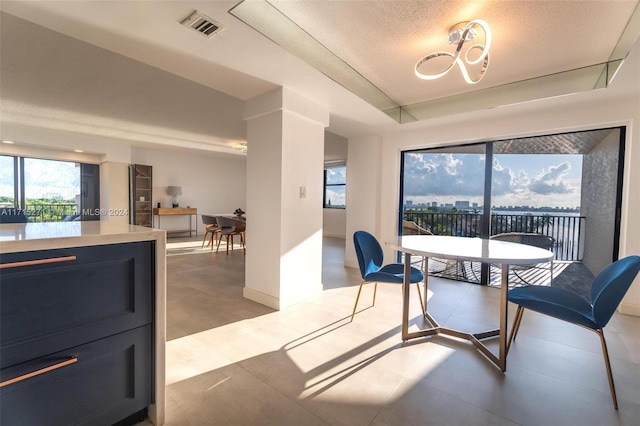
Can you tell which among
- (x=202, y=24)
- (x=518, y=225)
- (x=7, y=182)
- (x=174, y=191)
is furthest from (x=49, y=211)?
(x=518, y=225)

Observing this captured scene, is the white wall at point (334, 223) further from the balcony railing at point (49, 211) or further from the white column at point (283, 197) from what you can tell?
the balcony railing at point (49, 211)

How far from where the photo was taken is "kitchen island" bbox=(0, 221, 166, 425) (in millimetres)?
985

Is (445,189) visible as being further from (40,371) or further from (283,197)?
(40,371)

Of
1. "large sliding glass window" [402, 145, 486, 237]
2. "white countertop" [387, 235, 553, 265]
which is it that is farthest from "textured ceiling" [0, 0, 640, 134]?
"white countertop" [387, 235, 553, 265]

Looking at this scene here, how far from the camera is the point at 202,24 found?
1.85 metres

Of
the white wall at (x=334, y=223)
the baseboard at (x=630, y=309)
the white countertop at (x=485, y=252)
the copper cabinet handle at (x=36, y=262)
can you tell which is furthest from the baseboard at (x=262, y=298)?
the white wall at (x=334, y=223)

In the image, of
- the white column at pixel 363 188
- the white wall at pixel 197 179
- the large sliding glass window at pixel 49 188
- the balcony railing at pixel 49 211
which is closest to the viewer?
the white column at pixel 363 188

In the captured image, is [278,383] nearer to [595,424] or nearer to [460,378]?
[460,378]

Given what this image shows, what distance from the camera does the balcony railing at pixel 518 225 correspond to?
4.21m

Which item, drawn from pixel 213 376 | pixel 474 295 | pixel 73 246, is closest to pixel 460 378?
pixel 213 376

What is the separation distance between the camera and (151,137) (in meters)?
6.27

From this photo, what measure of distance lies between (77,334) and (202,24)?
1.97 metres

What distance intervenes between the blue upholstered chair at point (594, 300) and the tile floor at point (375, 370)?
31 centimetres

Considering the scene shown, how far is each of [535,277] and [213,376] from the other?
187 inches
